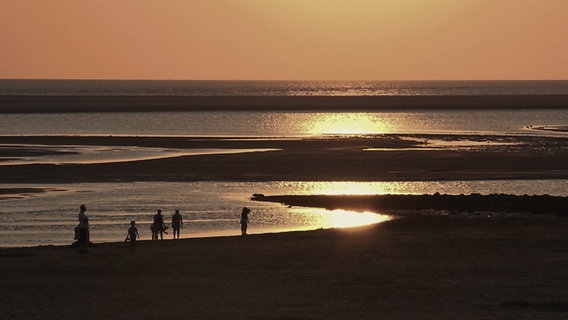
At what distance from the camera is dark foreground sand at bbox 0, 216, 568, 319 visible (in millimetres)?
22938

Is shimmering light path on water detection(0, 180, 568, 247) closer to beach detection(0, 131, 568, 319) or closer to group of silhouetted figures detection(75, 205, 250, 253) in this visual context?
group of silhouetted figures detection(75, 205, 250, 253)

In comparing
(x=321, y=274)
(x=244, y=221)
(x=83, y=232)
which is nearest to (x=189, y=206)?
(x=244, y=221)

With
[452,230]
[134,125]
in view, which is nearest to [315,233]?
[452,230]

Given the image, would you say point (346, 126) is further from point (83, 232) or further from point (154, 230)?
point (83, 232)

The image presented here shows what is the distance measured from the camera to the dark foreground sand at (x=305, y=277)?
75.3 ft

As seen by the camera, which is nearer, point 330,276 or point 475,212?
point 330,276

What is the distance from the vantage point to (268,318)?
22.0 metres

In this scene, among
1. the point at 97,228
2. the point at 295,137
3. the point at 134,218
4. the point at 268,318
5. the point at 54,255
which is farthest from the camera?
the point at 295,137

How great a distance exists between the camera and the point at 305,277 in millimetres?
26984

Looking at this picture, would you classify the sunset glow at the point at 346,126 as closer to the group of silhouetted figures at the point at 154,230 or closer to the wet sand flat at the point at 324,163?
the wet sand flat at the point at 324,163

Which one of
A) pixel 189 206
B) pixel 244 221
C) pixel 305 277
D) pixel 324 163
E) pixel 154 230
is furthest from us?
pixel 324 163

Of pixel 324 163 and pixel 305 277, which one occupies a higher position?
pixel 324 163

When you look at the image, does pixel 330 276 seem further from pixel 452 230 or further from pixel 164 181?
pixel 164 181

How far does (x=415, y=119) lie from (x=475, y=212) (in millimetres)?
94515
